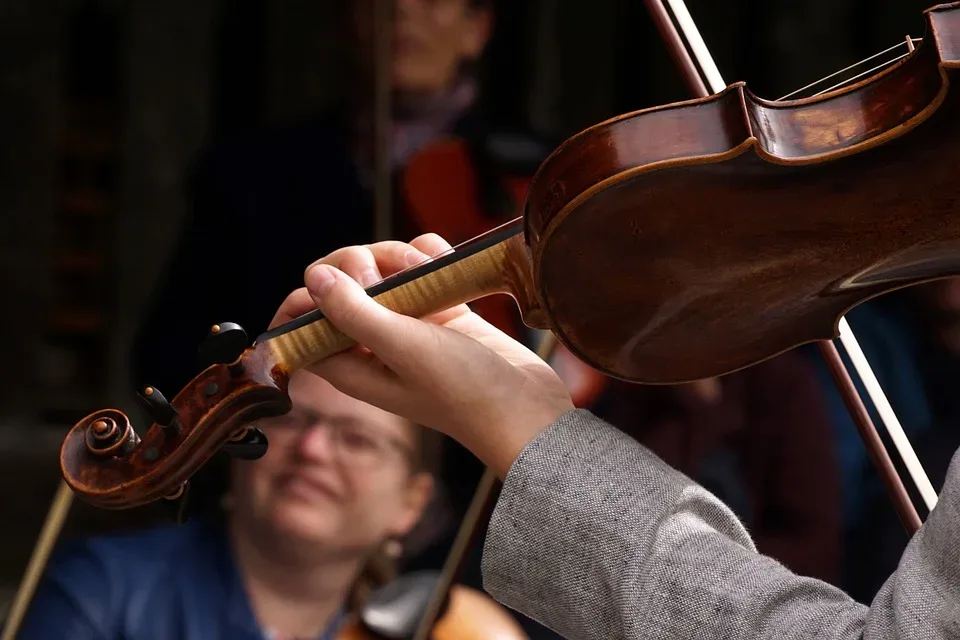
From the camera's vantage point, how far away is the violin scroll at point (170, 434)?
678 millimetres

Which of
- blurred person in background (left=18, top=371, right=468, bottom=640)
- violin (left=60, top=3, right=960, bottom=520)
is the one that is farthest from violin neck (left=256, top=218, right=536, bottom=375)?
blurred person in background (left=18, top=371, right=468, bottom=640)

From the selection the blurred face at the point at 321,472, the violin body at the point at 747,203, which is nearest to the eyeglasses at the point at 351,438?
the blurred face at the point at 321,472

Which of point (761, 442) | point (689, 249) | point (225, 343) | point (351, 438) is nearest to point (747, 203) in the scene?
point (689, 249)

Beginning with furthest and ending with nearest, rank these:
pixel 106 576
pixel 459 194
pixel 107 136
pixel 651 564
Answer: pixel 107 136, pixel 459 194, pixel 106 576, pixel 651 564

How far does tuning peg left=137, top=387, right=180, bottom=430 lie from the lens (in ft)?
2.23

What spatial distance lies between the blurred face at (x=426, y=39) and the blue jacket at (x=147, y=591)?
564 mm

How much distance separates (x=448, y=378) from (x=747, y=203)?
0.16 meters

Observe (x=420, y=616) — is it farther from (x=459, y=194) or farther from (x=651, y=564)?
(x=651, y=564)

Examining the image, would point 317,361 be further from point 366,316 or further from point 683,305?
point 683,305

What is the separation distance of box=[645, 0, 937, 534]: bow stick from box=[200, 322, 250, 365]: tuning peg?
31 cm

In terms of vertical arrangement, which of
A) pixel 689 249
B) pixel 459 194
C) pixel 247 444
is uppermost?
pixel 689 249

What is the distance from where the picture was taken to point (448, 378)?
62 centimetres

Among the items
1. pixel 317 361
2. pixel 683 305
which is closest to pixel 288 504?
pixel 317 361

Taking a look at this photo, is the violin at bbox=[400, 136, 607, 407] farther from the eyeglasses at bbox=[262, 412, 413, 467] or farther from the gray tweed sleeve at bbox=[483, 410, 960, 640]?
the gray tweed sleeve at bbox=[483, 410, 960, 640]
